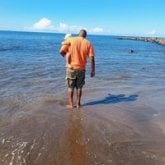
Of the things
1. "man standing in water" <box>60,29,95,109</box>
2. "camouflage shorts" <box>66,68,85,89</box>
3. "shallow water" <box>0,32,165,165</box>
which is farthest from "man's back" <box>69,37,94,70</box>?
"shallow water" <box>0,32,165,165</box>

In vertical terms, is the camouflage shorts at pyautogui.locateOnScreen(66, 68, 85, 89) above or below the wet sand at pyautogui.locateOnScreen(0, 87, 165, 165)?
A: above

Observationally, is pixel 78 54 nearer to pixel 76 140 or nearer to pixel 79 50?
pixel 79 50

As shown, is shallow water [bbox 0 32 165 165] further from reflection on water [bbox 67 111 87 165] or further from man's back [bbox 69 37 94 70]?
man's back [bbox 69 37 94 70]

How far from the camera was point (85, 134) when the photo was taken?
267 inches

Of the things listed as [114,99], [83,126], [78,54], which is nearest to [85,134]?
[83,126]

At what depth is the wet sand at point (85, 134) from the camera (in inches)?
220

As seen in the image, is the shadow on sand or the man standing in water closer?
the man standing in water

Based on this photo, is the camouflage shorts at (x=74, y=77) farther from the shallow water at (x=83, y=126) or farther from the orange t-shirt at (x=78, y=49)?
the shallow water at (x=83, y=126)

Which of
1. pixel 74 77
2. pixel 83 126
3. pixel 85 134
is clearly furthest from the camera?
pixel 74 77

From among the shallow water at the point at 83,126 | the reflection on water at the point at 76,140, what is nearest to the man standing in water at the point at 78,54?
the shallow water at the point at 83,126

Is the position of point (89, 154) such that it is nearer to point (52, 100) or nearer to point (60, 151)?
point (60, 151)

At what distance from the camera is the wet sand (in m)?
5.58

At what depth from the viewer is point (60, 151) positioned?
5.83 meters

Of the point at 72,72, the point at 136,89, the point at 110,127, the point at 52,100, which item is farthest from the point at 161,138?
the point at 136,89
